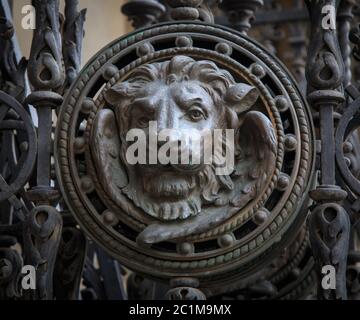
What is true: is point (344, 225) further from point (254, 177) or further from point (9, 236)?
point (9, 236)

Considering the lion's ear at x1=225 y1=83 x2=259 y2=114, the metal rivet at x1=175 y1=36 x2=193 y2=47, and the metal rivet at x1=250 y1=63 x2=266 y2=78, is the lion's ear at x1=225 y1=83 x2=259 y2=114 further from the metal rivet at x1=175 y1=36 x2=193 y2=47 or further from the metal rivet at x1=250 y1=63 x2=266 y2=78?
the metal rivet at x1=175 y1=36 x2=193 y2=47

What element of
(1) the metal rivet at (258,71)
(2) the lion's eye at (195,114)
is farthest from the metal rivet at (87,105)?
(1) the metal rivet at (258,71)

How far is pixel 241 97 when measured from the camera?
2.79 meters

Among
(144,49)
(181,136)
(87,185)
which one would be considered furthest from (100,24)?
(181,136)

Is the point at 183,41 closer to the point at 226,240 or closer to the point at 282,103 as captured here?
the point at 282,103

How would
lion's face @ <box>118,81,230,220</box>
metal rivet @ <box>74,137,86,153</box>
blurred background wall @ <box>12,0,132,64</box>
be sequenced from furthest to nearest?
blurred background wall @ <box>12,0,132,64</box>, metal rivet @ <box>74,137,86,153</box>, lion's face @ <box>118,81,230,220</box>

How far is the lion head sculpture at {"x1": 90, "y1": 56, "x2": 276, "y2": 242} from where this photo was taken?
2.73 metres

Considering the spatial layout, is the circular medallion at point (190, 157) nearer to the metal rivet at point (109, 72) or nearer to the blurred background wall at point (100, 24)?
the metal rivet at point (109, 72)

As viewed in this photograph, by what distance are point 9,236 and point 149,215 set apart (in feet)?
1.95

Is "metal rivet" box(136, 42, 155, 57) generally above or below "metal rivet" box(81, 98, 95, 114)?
above

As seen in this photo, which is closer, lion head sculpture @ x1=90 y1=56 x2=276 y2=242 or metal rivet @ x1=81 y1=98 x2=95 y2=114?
lion head sculpture @ x1=90 y1=56 x2=276 y2=242

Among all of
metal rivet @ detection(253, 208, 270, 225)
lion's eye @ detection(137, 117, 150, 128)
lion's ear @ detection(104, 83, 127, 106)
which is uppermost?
lion's ear @ detection(104, 83, 127, 106)

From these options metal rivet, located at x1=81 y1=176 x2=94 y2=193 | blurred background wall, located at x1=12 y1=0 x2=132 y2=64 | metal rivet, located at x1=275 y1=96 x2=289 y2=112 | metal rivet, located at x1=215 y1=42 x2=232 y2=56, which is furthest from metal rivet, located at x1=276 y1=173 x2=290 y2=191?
blurred background wall, located at x1=12 y1=0 x2=132 y2=64
